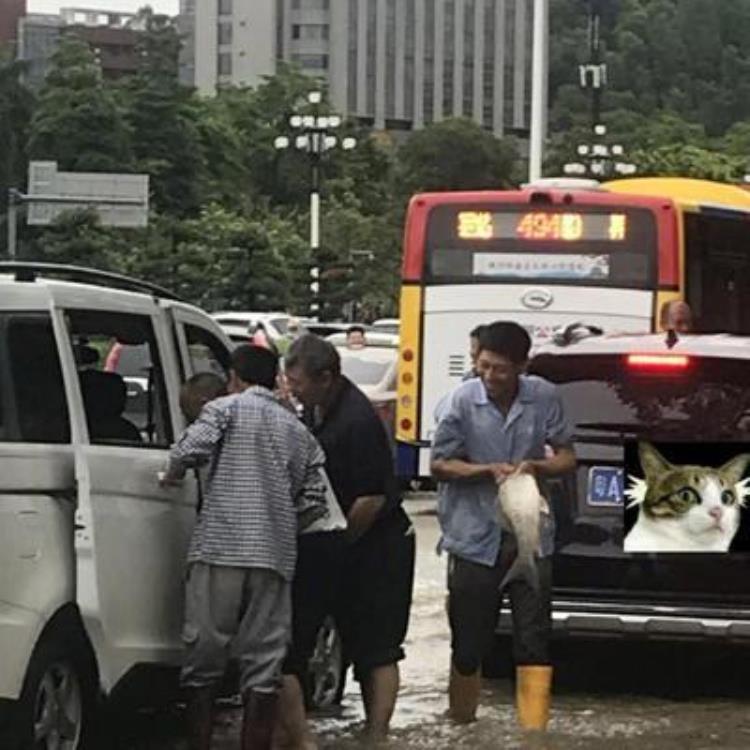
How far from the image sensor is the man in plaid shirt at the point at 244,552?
786 centimetres

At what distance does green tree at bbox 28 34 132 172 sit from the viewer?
69.7m

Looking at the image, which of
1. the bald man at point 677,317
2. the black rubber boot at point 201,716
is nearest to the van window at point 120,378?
the black rubber boot at point 201,716

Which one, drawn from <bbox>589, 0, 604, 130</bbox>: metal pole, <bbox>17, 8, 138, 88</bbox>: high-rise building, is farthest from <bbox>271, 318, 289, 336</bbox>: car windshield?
<bbox>17, 8, 138, 88</bbox>: high-rise building

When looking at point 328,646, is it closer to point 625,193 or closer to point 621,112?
point 625,193

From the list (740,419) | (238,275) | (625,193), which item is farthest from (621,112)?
(740,419)

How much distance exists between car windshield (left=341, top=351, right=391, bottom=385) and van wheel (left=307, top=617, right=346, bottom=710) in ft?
42.7

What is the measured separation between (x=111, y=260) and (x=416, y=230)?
120ft

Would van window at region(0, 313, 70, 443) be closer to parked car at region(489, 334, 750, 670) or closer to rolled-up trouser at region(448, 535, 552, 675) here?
rolled-up trouser at region(448, 535, 552, 675)

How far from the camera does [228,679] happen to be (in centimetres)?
866

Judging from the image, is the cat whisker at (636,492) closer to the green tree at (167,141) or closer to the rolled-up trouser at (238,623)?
the rolled-up trouser at (238,623)

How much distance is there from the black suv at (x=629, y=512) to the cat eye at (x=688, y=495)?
16 centimetres

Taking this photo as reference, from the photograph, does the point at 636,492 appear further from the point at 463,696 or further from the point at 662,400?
the point at 463,696

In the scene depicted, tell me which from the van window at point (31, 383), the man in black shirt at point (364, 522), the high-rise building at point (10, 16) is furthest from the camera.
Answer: the high-rise building at point (10, 16)

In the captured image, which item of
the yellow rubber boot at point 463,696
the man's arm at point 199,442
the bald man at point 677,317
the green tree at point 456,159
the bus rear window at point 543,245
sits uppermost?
the green tree at point 456,159
